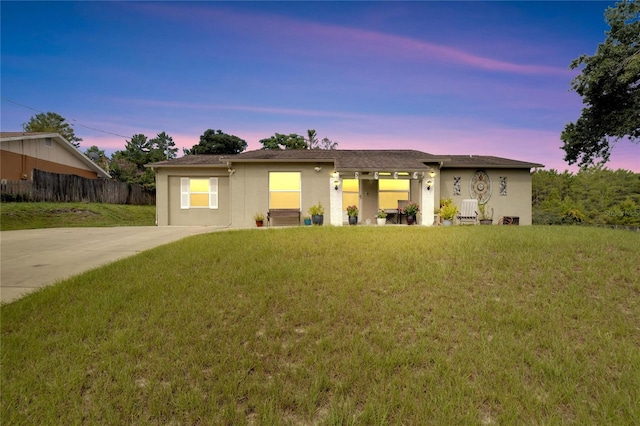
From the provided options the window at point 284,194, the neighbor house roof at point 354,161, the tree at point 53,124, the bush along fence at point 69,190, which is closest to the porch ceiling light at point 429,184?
the neighbor house roof at point 354,161

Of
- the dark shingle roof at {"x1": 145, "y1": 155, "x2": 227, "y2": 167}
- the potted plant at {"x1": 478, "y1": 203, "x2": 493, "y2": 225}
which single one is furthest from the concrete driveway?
the potted plant at {"x1": 478, "y1": 203, "x2": 493, "y2": 225}

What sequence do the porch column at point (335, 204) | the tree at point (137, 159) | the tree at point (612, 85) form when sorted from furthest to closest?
the tree at point (137, 159) → the porch column at point (335, 204) → the tree at point (612, 85)

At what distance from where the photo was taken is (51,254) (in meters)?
7.12

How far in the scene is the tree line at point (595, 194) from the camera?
26.7m

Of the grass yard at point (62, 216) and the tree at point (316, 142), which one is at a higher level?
the tree at point (316, 142)

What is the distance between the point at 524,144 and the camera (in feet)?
54.7

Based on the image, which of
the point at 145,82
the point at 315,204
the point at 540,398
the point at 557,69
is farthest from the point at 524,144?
the point at 145,82

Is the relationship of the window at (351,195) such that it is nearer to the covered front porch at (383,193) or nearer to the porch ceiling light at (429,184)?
the covered front porch at (383,193)

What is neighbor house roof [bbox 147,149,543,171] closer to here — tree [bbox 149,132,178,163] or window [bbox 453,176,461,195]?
window [bbox 453,176,461,195]

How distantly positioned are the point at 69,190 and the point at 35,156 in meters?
4.45

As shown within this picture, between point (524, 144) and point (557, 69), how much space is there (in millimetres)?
5492

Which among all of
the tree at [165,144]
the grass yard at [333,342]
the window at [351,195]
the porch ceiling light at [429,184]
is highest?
the tree at [165,144]

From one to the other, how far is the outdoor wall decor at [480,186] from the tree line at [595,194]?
14.6 m

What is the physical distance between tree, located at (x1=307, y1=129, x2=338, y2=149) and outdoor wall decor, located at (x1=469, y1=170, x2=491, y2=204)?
20.5 meters
